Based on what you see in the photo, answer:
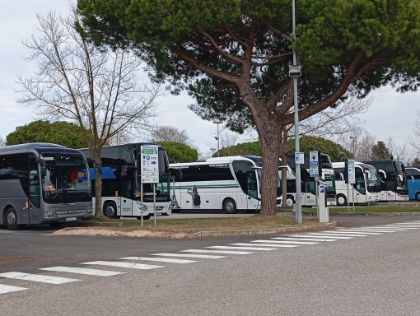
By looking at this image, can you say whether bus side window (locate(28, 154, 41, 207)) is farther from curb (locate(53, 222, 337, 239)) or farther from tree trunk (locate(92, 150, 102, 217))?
curb (locate(53, 222, 337, 239))

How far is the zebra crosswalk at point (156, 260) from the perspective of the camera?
420 inches

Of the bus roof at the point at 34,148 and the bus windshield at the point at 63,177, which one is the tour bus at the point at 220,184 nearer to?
the bus windshield at the point at 63,177

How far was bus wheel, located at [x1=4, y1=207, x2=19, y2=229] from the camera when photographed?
85.0ft

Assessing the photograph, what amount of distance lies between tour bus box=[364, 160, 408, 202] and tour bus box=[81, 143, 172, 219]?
24174 millimetres

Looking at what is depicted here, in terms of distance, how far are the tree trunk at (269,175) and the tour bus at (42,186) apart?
8.12 metres

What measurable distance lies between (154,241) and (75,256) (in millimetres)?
4261

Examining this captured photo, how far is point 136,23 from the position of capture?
67.3 ft

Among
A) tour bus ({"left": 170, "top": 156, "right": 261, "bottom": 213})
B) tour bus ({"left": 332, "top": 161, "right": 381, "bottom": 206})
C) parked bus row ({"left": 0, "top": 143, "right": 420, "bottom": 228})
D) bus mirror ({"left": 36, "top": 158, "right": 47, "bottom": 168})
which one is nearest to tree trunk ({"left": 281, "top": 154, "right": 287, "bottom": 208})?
parked bus row ({"left": 0, "top": 143, "right": 420, "bottom": 228})

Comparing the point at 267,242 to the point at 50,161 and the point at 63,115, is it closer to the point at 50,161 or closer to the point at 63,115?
the point at 50,161

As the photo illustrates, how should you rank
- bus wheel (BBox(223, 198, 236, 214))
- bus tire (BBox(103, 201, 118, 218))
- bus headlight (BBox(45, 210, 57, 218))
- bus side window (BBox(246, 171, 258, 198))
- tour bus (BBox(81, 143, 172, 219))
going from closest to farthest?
bus headlight (BBox(45, 210, 57, 218)) → tour bus (BBox(81, 143, 172, 219)) → bus tire (BBox(103, 201, 118, 218)) → bus side window (BBox(246, 171, 258, 198)) → bus wheel (BBox(223, 198, 236, 214))

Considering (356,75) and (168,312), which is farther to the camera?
(356,75)

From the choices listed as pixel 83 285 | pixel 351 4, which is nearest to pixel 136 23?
pixel 351 4

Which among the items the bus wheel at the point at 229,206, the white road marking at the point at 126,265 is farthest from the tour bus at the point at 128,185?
the white road marking at the point at 126,265

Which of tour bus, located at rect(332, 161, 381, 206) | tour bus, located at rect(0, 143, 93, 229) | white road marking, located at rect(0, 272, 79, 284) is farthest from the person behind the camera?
tour bus, located at rect(332, 161, 381, 206)
